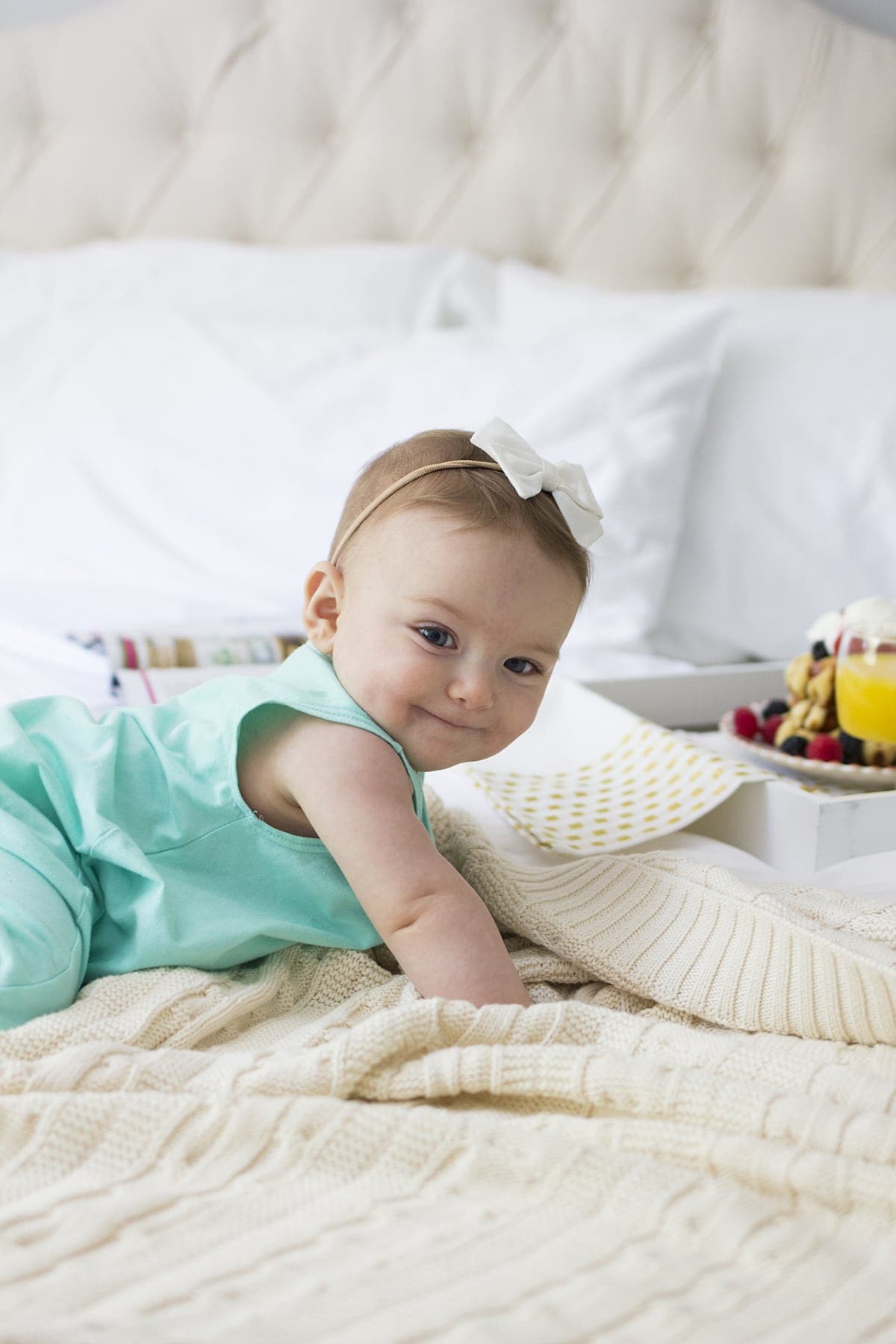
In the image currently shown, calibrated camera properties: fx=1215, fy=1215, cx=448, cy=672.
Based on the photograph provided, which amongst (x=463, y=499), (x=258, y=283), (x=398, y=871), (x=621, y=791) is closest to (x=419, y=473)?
(x=463, y=499)

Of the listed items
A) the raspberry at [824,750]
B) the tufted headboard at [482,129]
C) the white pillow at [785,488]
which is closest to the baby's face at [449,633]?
the raspberry at [824,750]

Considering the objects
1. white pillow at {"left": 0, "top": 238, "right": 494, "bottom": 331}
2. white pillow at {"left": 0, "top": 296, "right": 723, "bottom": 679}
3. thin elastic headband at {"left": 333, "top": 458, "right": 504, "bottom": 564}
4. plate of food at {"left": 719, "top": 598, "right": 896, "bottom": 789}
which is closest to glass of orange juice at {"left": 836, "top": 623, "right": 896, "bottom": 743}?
plate of food at {"left": 719, "top": 598, "right": 896, "bottom": 789}

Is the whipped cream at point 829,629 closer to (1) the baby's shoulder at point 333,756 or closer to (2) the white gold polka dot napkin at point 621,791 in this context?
(2) the white gold polka dot napkin at point 621,791

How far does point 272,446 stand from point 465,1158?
1398 mm

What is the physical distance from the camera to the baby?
83cm

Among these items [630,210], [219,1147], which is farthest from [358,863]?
[630,210]

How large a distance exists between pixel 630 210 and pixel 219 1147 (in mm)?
1994

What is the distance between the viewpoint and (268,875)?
2.98 feet

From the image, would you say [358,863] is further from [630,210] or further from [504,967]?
[630,210]

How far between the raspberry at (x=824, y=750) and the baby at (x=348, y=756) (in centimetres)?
45

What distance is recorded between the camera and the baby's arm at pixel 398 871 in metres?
0.80

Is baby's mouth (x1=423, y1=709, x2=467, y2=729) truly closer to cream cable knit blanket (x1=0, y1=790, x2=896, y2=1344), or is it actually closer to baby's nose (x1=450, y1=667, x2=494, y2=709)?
baby's nose (x1=450, y1=667, x2=494, y2=709)

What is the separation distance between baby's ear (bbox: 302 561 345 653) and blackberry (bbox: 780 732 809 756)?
1.89 ft

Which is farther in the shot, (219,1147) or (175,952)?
(175,952)
